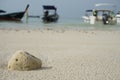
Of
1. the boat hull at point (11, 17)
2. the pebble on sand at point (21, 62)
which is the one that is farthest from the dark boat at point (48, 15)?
the pebble on sand at point (21, 62)

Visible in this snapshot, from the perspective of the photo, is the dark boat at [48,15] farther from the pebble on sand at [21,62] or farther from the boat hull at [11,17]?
the pebble on sand at [21,62]

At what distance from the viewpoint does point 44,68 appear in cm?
784

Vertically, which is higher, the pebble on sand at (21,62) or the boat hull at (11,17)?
the pebble on sand at (21,62)

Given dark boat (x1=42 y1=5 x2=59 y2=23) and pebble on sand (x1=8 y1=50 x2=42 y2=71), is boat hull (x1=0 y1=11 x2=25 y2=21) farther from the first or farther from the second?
pebble on sand (x1=8 y1=50 x2=42 y2=71)

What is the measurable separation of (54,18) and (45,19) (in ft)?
4.49

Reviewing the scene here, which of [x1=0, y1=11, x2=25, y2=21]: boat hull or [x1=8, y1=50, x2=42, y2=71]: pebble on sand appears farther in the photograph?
[x1=0, y1=11, x2=25, y2=21]: boat hull

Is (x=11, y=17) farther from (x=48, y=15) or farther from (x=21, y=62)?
(x=21, y=62)

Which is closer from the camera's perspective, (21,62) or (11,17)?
(21,62)

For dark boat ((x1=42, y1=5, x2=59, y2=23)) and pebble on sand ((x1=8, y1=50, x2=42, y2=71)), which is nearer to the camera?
pebble on sand ((x1=8, y1=50, x2=42, y2=71))

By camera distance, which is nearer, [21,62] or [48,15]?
[21,62]

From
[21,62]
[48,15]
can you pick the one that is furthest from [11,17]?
[21,62]

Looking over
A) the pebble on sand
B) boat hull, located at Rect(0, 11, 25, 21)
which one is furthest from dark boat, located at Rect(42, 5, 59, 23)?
the pebble on sand

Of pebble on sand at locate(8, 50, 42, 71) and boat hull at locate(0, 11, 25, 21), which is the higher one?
pebble on sand at locate(8, 50, 42, 71)

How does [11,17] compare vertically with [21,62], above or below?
below
